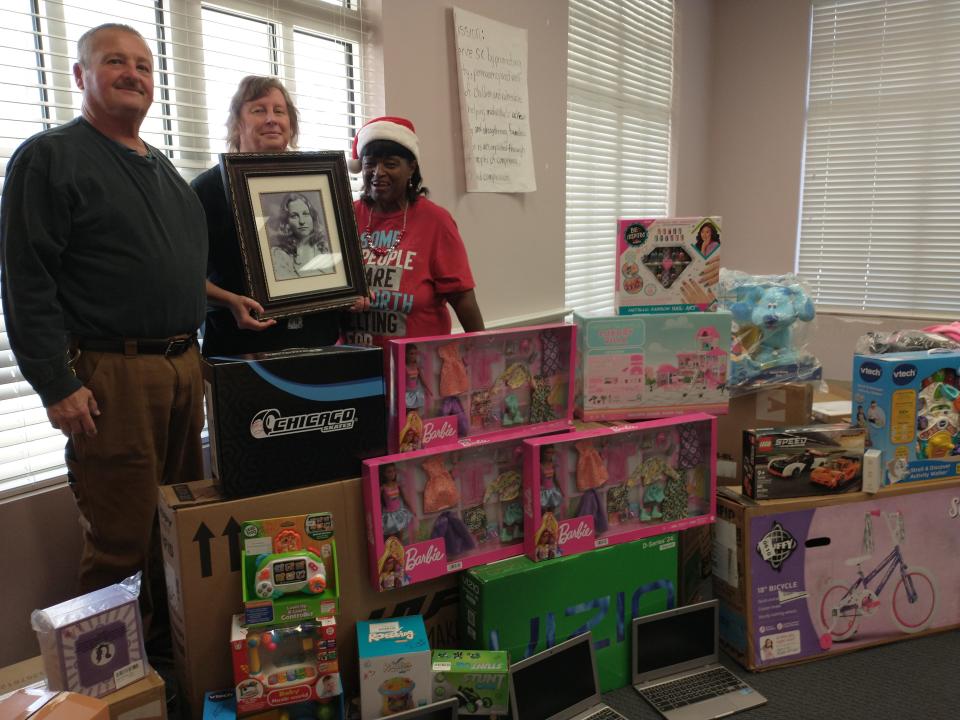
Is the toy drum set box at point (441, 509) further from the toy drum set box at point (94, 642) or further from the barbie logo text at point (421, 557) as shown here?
the toy drum set box at point (94, 642)

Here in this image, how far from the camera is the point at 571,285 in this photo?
3.82 m

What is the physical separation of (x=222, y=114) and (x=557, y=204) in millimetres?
1678

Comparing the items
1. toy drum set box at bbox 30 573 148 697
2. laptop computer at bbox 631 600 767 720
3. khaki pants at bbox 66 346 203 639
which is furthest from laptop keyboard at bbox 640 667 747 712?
khaki pants at bbox 66 346 203 639

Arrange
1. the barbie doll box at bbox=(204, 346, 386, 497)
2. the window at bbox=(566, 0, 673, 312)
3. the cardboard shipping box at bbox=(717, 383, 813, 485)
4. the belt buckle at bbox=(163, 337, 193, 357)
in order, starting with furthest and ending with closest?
the window at bbox=(566, 0, 673, 312) < the cardboard shipping box at bbox=(717, 383, 813, 485) < the belt buckle at bbox=(163, 337, 193, 357) < the barbie doll box at bbox=(204, 346, 386, 497)

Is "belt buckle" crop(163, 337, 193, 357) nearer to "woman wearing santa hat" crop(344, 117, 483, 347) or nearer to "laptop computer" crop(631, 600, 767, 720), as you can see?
"woman wearing santa hat" crop(344, 117, 483, 347)

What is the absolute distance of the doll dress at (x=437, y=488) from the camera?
166 cm

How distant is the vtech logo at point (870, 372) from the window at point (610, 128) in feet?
5.33

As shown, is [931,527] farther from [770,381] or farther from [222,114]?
[222,114]

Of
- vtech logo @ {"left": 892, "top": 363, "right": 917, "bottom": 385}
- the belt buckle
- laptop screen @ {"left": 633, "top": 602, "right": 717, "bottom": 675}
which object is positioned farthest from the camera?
vtech logo @ {"left": 892, "top": 363, "right": 917, "bottom": 385}

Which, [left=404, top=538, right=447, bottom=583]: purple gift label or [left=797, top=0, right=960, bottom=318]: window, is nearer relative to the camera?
[left=404, top=538, right=447, bottom=583]: purple gift label

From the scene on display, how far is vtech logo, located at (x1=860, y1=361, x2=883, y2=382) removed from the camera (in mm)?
1993

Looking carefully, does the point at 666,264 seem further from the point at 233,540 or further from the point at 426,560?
the point at 233,540

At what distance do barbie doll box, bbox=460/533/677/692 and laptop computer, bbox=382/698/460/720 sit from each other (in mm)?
183

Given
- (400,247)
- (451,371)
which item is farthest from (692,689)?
(400,247)
